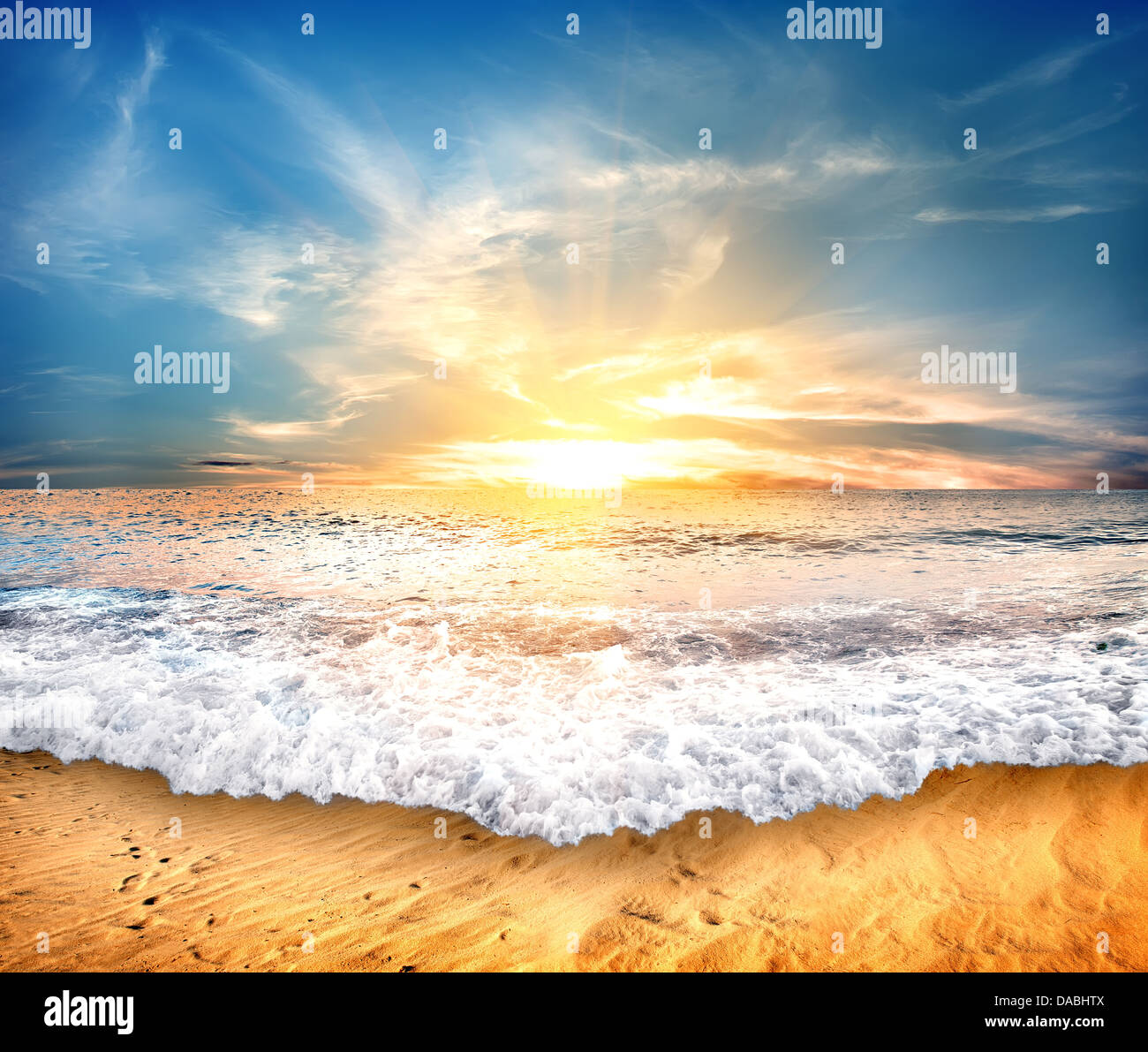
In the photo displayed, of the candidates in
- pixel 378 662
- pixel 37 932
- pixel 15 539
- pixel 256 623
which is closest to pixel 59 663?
pixel 256 623

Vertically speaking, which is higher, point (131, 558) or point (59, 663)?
point (131, 558)

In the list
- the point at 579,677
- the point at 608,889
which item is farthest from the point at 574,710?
the point at 608,889

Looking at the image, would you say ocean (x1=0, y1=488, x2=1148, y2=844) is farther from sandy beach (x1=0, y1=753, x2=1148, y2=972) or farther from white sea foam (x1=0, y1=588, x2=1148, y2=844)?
sandy beach (x1=0, y1=753, x2=1148, y2=972)

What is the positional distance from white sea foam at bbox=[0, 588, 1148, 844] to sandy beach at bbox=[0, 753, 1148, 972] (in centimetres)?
42

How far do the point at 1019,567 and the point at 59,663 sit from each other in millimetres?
27229

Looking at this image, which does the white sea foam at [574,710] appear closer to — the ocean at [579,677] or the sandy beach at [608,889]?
the ocean at [579,677]

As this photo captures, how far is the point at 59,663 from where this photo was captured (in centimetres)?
1148

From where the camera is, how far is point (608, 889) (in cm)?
550

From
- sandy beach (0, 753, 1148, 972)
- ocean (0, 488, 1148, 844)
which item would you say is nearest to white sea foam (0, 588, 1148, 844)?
ocean (0, 488, 1148, 844)

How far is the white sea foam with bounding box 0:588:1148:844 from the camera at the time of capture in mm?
6961

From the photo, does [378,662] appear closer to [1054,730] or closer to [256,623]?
[256,623]

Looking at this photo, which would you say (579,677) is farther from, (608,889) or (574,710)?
(608,889)

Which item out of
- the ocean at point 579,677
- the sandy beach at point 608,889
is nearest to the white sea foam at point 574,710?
the ocean at point 579,677
